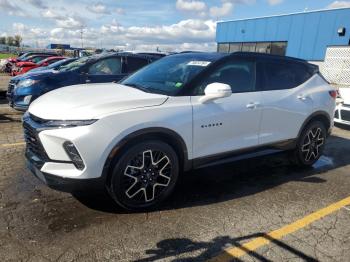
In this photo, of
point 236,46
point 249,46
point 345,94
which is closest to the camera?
point 345,94

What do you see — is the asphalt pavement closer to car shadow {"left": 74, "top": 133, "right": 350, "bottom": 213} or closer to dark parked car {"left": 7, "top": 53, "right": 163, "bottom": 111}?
car shadow {"left": 74, "top": 133, "right": 350, "bottom": 213}

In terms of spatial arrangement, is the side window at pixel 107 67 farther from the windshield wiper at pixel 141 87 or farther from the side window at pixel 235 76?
the side window at pixel 235 76

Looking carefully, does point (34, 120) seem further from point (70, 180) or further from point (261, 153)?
point (261, 153)

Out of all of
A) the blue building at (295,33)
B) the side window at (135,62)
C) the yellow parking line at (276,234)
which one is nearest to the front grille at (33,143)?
the yellow parking line at (276,234)

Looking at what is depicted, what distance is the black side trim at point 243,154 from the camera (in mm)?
4125

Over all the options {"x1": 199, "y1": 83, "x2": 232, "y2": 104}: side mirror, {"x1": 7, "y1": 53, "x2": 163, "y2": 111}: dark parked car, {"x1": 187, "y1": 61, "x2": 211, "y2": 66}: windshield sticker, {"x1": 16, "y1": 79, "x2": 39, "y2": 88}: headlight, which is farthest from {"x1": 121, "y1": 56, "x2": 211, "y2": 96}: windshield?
{"x1": 16, "y1": 79, "x2": 39, "y2": 88}: headlight

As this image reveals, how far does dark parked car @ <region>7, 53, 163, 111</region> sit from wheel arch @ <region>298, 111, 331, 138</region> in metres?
4.54

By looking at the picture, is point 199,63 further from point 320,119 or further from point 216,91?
point 320,119

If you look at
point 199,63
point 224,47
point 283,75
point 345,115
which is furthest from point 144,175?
point 224,47

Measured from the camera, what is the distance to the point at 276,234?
134 inches

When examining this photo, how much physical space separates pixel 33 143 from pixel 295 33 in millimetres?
26927

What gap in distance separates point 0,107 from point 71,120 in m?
A: 7.77

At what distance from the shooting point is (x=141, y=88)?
4219mm

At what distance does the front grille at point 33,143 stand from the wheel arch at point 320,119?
360 cm
